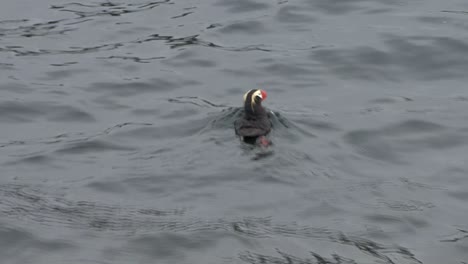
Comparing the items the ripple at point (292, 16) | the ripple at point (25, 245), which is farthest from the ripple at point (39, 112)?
the ripple at point (292, 16)

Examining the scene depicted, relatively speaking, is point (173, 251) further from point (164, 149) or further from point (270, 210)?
point (164, 149)

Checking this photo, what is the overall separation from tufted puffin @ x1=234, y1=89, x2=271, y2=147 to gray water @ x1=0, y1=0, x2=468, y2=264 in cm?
20

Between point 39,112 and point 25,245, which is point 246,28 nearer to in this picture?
point 39,112

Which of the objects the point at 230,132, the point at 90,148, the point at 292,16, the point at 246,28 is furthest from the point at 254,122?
the point at 292,16

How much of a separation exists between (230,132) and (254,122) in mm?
411

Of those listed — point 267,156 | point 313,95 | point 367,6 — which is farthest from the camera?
point 367,6

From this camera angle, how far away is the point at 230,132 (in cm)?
1631

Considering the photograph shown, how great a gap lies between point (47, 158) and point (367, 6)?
1053 centimetres

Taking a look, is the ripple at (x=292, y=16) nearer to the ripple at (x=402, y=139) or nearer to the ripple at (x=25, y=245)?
the ripple at (x=402, y=139)

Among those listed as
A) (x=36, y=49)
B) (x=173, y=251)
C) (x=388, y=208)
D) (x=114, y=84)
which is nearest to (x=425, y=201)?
(x=388, y=208)

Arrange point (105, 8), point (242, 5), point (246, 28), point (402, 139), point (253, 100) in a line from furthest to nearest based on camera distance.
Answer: point (242, 5) < point (105, 8) < point (246, 28) < point (253, 100) < point (402, 139)

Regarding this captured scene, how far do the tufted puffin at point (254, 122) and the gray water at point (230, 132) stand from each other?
200mm

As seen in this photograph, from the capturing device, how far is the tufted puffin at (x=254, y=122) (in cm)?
1591

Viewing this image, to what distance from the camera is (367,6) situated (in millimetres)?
23281
